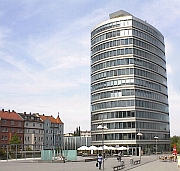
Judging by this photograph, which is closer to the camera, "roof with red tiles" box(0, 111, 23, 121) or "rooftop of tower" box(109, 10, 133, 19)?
"rooftop of tower" box(109, 10, 133, 19)

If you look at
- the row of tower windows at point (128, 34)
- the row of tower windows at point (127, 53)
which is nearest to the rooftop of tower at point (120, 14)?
the row of tower windows at point (128, 34)

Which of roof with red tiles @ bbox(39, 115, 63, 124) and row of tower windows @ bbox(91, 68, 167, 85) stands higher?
row of tower windows @ bbox(91, 68, 167, 85)

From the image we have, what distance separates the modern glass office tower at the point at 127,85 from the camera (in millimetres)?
110812

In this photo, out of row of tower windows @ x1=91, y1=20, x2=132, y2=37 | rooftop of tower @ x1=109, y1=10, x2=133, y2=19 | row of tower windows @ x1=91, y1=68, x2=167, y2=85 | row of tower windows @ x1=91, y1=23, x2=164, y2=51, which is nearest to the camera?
row of tower windows @ x1=91, y1=68, x2=167, y2=85

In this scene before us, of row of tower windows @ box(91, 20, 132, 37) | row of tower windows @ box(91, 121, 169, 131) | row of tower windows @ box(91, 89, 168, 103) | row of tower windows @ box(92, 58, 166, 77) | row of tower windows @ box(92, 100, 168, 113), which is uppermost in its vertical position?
row of tower windows @ box(91, 20, 132, 37)

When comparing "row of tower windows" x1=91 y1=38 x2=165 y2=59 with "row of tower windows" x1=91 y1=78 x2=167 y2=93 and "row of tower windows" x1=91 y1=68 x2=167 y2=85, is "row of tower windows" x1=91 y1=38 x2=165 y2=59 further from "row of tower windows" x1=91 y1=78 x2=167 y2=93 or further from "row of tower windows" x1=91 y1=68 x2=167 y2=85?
"row of tower windows" x1=91 y1=78 x2=167 y2=93

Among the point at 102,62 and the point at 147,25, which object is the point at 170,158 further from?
the point at 147,25

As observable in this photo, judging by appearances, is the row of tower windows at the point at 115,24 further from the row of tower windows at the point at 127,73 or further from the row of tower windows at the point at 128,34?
the row of tower windows at the point at 127,73

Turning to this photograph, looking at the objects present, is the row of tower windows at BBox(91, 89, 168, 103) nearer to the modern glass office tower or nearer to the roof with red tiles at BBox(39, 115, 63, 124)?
the modern glass office tower

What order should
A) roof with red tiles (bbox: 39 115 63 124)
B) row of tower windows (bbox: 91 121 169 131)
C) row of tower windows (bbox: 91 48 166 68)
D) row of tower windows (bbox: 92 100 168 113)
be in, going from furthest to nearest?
roof with red tiles (bbox: 39 115 63 124) → row of tower windows (bbox: 91 48 166 68) → row of tower windows (bbox: 92 100 168 113) → row of tower windows (bbox: 91 121 169 131)

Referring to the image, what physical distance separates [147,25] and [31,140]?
6542 cm

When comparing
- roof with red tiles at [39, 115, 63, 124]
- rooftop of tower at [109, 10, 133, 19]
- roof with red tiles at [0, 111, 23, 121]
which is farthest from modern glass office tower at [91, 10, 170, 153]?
roof with red tiles at [39, 115, 63, 124]

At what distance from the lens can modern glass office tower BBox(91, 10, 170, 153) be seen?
11081cm

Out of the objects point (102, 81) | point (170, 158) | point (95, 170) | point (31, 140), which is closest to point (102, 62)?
point (102, 81)
